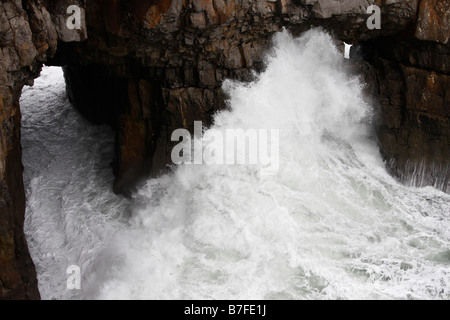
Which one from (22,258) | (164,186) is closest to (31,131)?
(164,186)

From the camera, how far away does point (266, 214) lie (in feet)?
28.7

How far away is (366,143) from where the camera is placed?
10.6 metres

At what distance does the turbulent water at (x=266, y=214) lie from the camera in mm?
7855

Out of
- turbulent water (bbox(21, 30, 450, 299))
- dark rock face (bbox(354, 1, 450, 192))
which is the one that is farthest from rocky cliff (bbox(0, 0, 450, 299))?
turbulent water (bbox(21, 30, 450, 299))

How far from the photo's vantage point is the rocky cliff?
24.7ft

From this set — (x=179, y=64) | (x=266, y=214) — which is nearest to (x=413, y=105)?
(x=266, y=214)

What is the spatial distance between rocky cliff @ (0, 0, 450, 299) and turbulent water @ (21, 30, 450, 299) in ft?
1.37

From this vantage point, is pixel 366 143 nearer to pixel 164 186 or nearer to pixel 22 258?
pixel 164 186

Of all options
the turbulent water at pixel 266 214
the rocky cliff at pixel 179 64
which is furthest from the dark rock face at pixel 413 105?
the turbulent water at pixel 266 214

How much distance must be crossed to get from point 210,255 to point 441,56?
571cm

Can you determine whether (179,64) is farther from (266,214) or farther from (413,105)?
(413,105)

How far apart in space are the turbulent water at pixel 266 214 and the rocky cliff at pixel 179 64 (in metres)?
0.42

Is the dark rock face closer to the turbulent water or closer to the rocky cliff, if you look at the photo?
the rocky cliff
